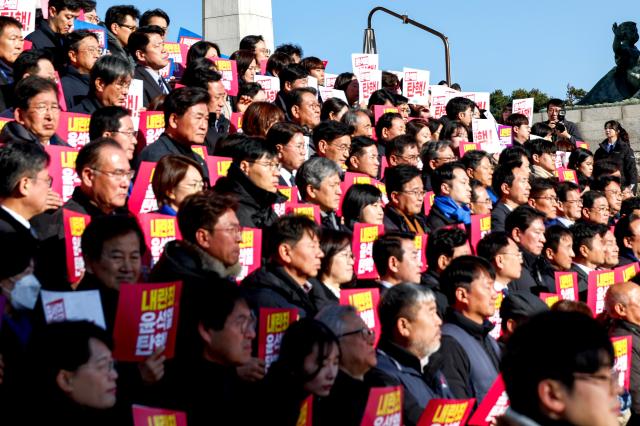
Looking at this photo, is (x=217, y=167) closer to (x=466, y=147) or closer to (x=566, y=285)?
(x=566, y=285)

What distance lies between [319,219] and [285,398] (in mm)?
3093

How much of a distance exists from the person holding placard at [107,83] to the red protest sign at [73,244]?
293 cm

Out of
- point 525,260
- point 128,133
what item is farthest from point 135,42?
point 525,260

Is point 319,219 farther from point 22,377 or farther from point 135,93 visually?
point 22,377

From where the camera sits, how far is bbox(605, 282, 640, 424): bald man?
309 inches

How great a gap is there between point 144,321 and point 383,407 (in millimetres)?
1167

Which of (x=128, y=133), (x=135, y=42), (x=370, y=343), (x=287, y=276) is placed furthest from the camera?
(x=135, y=42)

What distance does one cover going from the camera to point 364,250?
7.46 meters

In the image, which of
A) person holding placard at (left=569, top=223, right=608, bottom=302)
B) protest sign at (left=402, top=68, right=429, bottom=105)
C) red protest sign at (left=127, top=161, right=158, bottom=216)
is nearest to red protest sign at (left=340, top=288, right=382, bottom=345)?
red protest sign at (left=127, top=161, right=158, bottom=216)

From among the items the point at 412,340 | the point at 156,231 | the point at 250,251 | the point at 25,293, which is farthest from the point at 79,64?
the point at 25,293

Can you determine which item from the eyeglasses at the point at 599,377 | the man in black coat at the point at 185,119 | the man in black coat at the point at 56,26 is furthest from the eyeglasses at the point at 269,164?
the eyeglasses at the point at 599,377

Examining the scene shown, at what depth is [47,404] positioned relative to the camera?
13.4ft

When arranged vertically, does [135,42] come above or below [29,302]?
above

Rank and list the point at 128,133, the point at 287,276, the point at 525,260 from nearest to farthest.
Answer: the point at 287,276 < the point at 128,133 < the point at 525,260
